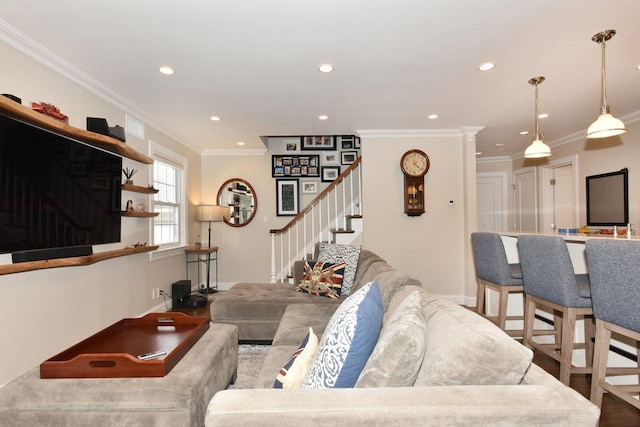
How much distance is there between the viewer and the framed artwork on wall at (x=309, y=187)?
575 centimetres

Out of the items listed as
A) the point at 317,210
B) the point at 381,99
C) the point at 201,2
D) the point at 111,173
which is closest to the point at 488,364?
the point at 201,2

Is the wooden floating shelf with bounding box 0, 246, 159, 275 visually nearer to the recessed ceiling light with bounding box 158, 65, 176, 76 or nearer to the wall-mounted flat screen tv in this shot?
the recessed ceiling light with bounding box 158, 65, 176, 76

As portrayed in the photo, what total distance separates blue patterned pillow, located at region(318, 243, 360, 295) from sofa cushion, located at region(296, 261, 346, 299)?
0.20 ft

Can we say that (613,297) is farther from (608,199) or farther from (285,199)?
(285,199)

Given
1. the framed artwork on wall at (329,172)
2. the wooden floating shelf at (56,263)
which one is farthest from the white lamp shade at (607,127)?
the wooden floating shelf at (56,263)

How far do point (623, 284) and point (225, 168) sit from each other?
5.25 meters

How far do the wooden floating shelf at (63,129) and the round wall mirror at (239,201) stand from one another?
2.23 meters

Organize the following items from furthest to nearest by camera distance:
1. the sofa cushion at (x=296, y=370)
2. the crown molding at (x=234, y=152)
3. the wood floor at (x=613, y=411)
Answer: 1. the crown molding at (x=234, y=152)
2. the wood floor at (x=613, y=411)
3. the sofa cushion at (x=296, y=370)

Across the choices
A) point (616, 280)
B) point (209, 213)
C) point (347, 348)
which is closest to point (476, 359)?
point (347, 348)

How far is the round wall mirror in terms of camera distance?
5.68 meters

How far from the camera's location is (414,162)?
14.8 feet

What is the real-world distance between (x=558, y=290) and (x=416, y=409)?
181 centimetres

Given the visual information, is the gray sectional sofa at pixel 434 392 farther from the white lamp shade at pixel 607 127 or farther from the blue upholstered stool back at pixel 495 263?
the white lamp shade at pixel 607 127

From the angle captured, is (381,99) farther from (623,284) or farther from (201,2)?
(623,284)
